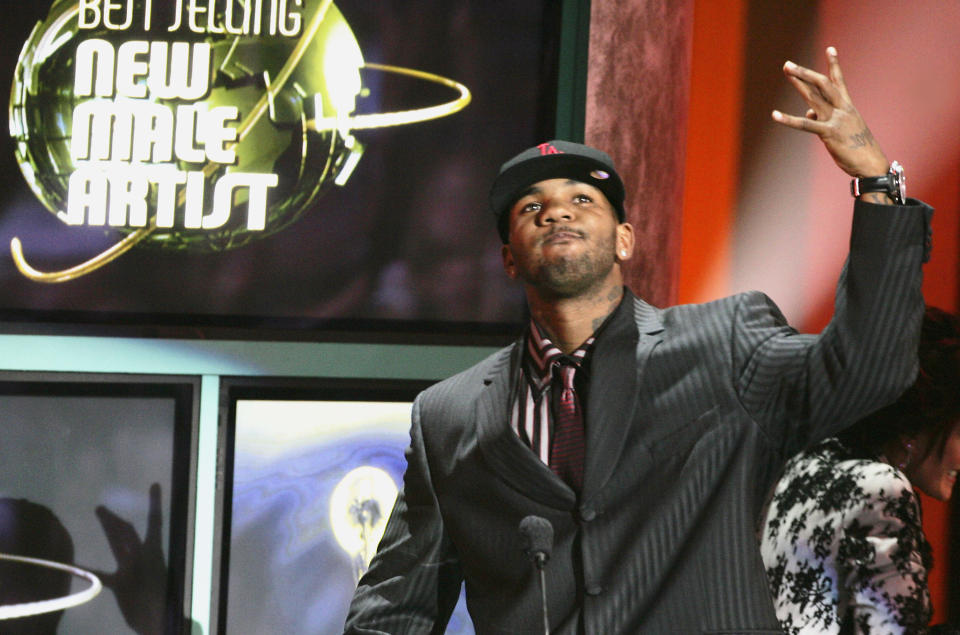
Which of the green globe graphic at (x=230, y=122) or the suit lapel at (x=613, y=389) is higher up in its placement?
the green globe graphic at (x=230, y=122)

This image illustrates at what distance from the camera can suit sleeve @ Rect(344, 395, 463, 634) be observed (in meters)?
1.83

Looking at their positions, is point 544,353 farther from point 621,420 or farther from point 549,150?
point 549,150

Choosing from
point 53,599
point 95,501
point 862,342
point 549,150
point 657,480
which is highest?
point 549,150

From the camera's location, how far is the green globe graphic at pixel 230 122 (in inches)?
129

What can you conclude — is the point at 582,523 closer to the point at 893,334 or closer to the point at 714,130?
the point at 893,334

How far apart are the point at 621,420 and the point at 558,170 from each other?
1.53ft

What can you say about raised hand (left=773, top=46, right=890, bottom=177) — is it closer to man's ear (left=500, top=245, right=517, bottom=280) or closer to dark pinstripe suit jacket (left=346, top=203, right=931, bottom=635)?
dark pinstripe suit jacket (left=346, top=203, right=931, bottom=635)

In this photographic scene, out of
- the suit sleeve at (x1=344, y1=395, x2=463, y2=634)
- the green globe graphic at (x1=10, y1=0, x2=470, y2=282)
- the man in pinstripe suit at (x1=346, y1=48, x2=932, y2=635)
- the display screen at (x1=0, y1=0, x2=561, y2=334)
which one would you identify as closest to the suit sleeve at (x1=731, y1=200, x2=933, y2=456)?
the man in pinstripe suit at (x1=346, y1=48, x2=932, y2=635)

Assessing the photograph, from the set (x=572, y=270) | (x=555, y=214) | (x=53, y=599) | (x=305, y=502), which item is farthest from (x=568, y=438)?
(x=53, y=599)

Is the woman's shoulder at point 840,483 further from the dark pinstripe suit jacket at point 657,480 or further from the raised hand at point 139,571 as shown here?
the raised hand at point 139,571

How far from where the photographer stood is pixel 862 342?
54.9 inches

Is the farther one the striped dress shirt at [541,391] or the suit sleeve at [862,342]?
the striped dress shirt at [541,391]

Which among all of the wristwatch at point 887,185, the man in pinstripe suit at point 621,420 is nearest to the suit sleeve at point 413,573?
the man in pinstripe suit at point 621,420

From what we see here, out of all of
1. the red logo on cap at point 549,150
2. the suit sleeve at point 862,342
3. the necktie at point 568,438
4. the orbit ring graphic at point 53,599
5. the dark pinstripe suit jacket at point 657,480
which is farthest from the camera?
the orbit ring graphic at point 53,599
